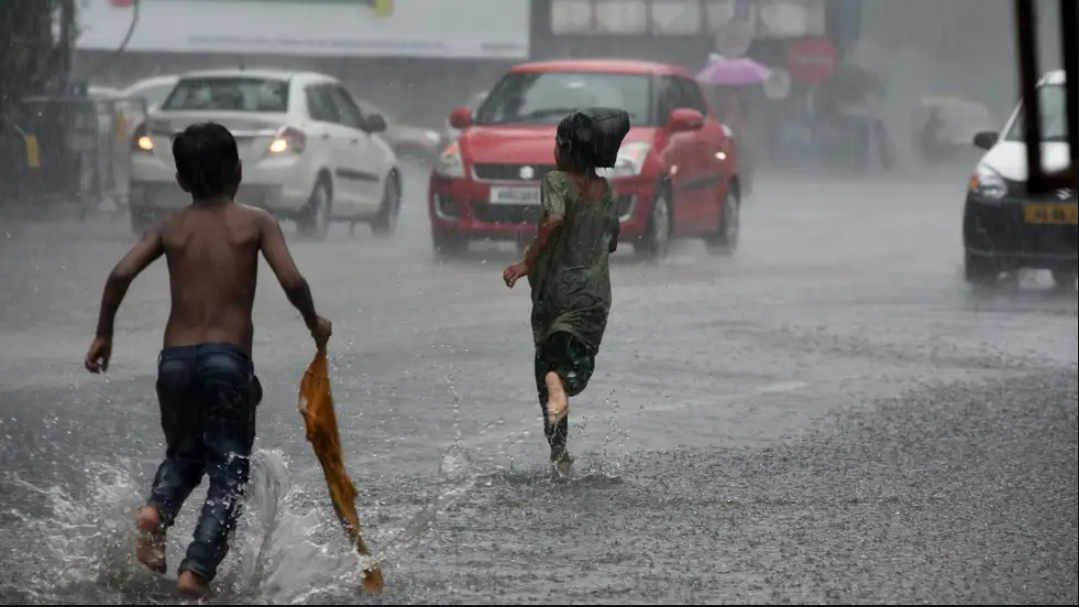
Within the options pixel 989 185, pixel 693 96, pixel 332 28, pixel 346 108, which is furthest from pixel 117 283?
pixel 332 28

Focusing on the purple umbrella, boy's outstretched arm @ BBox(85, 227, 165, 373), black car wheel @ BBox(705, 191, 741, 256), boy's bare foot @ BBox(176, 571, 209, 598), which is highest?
boy's outstretched arm @ BBox(85, 227, 165, 373)

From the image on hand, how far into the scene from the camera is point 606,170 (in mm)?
18609

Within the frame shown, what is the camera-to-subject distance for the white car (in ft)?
72.7

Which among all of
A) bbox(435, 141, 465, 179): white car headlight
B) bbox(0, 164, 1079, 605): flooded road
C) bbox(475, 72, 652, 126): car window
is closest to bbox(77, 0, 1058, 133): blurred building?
bbox(475, 72, 652, 126): car window

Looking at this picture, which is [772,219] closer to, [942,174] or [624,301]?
[624,301]

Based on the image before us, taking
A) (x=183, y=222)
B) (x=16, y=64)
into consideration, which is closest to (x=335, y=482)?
(x=183, y=222)

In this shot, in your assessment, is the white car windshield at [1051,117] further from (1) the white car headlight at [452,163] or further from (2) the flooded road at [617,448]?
(1) the white car headlight at [452,163]

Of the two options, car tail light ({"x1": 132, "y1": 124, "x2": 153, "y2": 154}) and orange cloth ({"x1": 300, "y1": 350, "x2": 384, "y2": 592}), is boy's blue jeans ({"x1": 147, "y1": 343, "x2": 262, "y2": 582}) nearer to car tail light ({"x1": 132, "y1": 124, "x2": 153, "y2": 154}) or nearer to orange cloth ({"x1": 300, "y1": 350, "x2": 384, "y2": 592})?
orange cloth ({"x1": 300, "y1": 350, "x2": 384, "y2": 592})

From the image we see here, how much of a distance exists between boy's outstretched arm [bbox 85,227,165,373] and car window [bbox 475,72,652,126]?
559 inches

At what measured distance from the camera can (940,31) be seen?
8731 cm

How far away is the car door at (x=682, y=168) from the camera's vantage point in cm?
2034

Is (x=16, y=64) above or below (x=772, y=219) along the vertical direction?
above

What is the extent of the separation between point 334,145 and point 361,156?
0.67 metres

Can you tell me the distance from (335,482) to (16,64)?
18.5 meters
